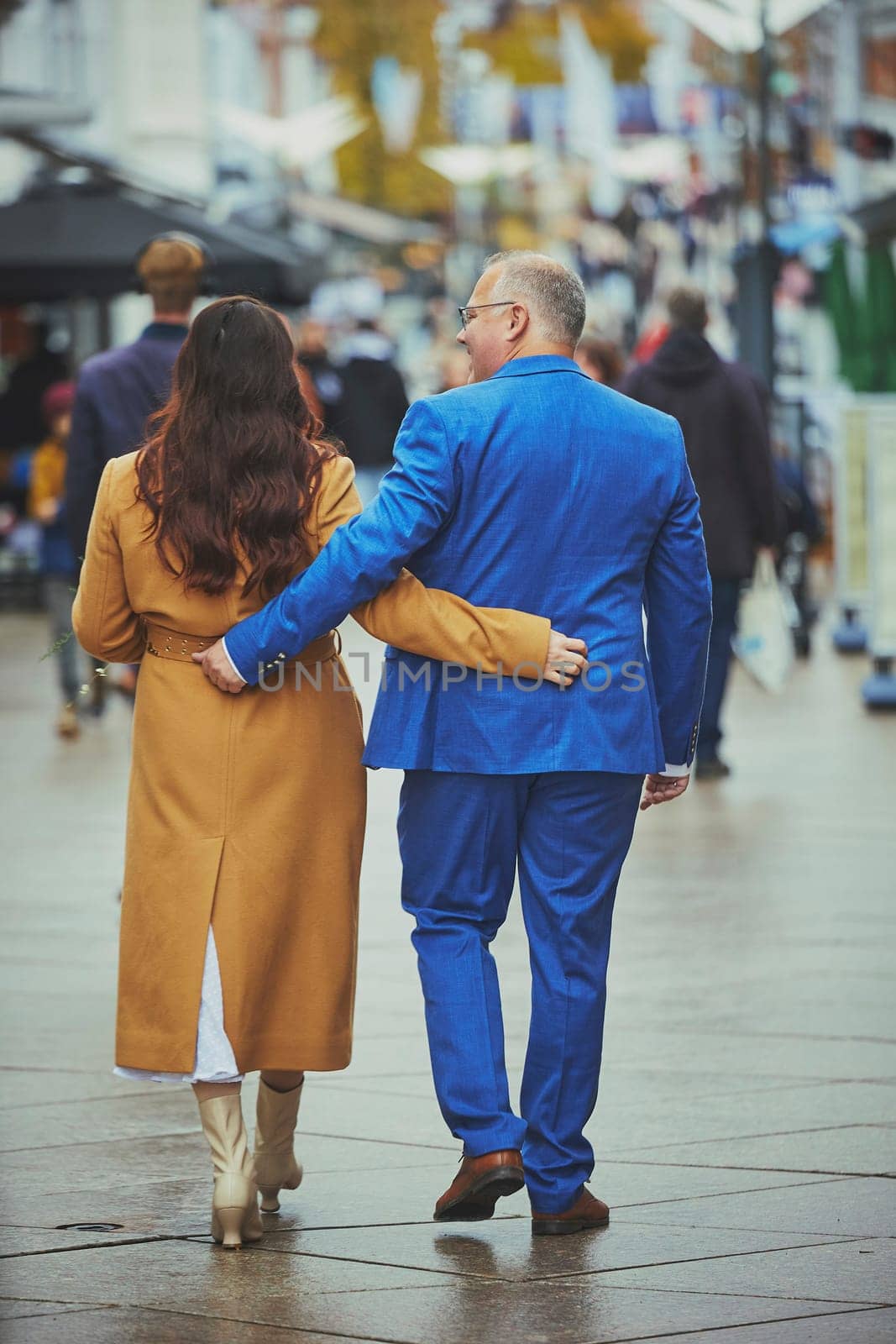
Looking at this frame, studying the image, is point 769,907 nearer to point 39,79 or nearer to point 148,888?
point 148,888

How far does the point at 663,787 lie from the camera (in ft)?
16.1

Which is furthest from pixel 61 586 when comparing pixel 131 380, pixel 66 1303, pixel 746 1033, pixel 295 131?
pixel 295 131

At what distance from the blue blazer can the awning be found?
498 inches

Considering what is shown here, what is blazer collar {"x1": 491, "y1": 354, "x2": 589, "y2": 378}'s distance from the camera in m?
4.72

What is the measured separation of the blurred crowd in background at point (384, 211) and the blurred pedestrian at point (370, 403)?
0.07 feet

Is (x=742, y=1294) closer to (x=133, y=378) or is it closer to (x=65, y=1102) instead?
(x=65, y=1102)

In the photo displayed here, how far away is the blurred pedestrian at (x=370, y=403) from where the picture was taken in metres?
17.9

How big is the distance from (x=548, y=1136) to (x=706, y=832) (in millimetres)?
4942

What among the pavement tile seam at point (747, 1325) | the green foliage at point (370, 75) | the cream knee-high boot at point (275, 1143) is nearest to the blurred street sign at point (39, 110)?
the cream knee-high boot at point (275, 1143)

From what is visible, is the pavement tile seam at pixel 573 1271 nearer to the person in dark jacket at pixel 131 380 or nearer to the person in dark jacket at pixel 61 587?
the person in dark jacket at pixel 131 380

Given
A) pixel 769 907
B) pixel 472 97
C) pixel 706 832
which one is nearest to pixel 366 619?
pixel 769 907

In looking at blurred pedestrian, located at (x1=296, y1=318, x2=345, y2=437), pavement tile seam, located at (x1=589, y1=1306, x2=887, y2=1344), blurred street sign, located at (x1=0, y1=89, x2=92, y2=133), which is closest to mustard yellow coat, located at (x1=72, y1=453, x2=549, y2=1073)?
pavement tile seam, located at (x1=589, y1=1306, x2=887, y2=1344)

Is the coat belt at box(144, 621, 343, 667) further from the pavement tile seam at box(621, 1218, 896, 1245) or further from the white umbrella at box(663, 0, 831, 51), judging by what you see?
the white umbrella at box(663, 0, 831, 51)

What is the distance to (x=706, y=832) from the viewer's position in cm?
950
